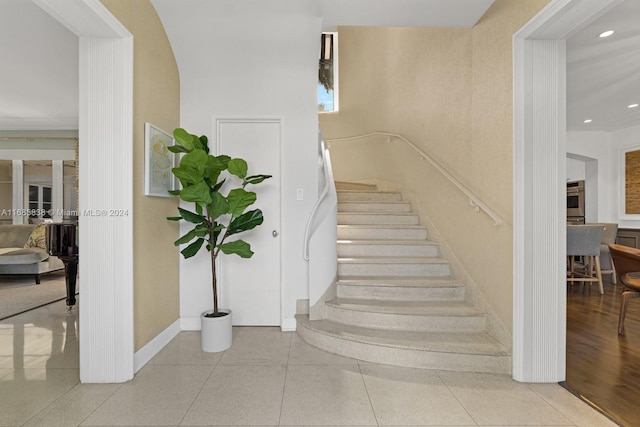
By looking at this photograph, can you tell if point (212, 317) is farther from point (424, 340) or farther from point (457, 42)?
point (457, 42)

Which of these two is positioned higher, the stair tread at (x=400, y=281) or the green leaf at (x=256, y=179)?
the green leaf at (x=256, y=179)

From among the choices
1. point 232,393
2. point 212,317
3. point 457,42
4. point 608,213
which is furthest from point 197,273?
point 608,213

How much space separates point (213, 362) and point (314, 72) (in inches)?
113

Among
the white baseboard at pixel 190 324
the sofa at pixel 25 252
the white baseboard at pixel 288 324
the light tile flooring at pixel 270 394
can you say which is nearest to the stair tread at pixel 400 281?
the white baseboard at pixel 288 324

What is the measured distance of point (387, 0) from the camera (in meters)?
2.67

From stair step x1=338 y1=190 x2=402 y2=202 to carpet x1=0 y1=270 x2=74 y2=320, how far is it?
4.18 metres

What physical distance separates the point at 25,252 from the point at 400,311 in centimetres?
595

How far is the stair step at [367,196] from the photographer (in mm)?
4988

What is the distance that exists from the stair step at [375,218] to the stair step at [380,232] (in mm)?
199

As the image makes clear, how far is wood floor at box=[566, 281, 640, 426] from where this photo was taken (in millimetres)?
2186

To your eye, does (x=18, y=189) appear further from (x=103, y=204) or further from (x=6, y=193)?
(x=103, y=204)

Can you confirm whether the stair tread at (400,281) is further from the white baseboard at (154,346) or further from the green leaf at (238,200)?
the white baseboard at (154,346)

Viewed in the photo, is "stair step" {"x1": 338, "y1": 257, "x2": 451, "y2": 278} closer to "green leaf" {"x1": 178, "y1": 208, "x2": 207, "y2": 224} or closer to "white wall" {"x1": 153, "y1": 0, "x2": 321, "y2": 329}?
"white wall" {"x1": 153, "y1": 0, "x2": 321, "y2": 329}

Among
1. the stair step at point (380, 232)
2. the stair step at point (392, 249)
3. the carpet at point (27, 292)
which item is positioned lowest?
the carpet at point (27, 292)
